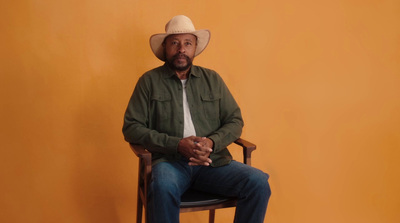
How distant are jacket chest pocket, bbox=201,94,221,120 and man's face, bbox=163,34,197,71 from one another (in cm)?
21

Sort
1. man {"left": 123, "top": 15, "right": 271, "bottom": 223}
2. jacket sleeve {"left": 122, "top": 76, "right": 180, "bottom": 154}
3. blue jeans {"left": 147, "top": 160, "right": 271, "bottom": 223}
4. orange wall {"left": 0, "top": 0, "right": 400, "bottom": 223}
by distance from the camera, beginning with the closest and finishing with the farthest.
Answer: blue jeans {"left": 147, "top": 160, "right": 271, "bottom": 223}, man {"left": 123, "top": 15, "right": 271, "bottom": 223}, jacket sleeve {"left": 122, "top": 76, "right": 180, "bottom": 154}, orange wall {"left": 0, "top": 0, "right": 400, "bottom": 223}

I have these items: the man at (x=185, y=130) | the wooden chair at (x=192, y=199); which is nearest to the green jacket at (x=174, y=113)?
the man at (x=185, y=130)

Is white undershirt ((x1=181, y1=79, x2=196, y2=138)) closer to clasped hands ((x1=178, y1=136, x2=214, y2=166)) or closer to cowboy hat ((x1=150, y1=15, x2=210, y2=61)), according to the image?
clasped hands ((x1=178, y1=136, x2=214, y2=166))

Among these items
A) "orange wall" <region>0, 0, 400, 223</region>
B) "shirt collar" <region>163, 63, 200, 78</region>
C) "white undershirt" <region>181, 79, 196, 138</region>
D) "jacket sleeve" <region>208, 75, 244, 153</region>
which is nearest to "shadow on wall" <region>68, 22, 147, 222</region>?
"orange wall" <region>0, 0, 400, 223</region>

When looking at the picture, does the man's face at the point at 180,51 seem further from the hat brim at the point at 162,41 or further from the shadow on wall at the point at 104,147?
the shadow on wall at the point at 104,147

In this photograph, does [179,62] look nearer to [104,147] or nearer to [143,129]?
[143,129]

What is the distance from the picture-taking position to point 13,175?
2.41 meters

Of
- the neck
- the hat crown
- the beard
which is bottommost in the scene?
the neck

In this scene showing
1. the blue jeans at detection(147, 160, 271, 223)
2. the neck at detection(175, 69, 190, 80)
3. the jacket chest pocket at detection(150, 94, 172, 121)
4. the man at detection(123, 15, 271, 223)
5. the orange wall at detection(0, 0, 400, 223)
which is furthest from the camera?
the orange wall at detection(0, 0, 400, 223)

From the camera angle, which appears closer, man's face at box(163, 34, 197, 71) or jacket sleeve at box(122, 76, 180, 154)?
jacket sleeve at box(122, 76, 180, 154)

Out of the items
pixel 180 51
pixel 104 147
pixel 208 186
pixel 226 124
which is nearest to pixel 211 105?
pixel 226 124

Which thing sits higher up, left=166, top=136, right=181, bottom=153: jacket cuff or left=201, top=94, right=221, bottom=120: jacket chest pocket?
→ left=201, top=94, right=221, bottom=120: jacket chest pocket

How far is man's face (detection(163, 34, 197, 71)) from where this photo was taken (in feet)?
7.11

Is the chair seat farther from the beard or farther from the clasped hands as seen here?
the beard
